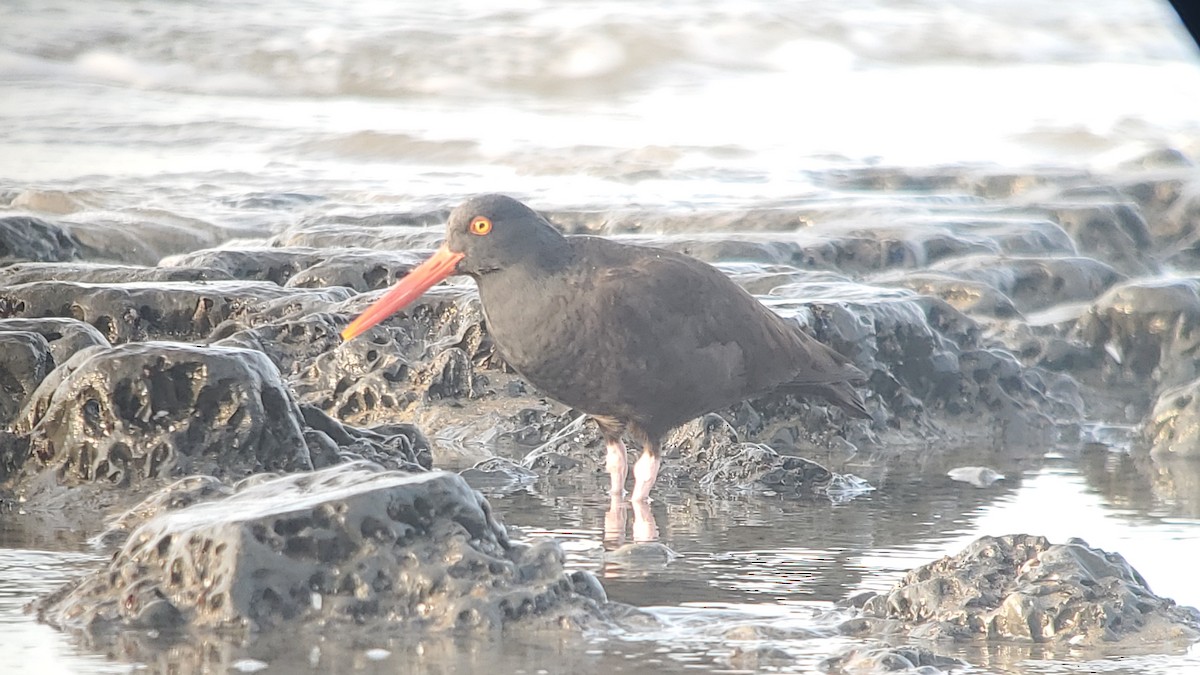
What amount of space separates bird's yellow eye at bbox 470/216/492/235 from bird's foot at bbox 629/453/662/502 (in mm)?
909

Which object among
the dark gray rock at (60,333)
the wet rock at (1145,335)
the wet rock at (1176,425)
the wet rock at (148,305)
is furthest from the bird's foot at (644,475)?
the wet rock at (1145,335)

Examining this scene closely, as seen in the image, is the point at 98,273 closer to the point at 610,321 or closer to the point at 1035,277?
the point at 610,321

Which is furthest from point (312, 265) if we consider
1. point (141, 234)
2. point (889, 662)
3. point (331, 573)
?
point (889, 662)

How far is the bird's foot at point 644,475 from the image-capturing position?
5301mm

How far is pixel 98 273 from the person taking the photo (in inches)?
301

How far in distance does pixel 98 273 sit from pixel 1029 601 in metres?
5.25

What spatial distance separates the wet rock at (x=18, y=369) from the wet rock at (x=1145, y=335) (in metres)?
5.01

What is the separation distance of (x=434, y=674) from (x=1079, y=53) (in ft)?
66.9

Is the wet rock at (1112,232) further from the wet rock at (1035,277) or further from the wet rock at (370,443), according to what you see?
the wet rock at (370,443)

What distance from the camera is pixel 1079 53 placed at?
72.1ft

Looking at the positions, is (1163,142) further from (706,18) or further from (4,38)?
(4,38)

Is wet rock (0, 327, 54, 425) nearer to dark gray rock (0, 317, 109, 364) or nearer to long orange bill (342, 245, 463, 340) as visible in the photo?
dark gray rock (0, 317, 109, 364)

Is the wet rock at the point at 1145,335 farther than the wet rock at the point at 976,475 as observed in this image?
Yes

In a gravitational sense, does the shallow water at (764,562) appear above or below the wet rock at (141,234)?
below
